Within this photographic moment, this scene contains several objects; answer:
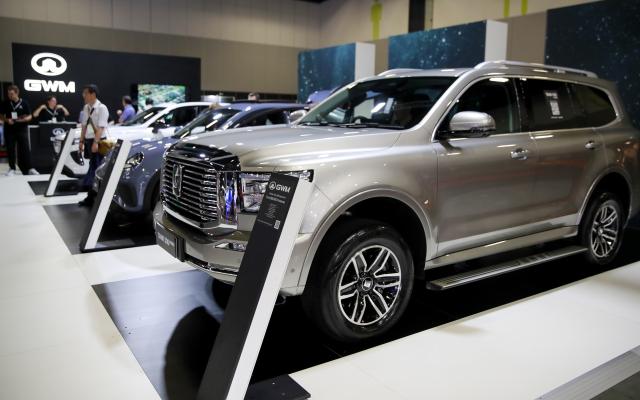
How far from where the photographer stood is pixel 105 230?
6016mm

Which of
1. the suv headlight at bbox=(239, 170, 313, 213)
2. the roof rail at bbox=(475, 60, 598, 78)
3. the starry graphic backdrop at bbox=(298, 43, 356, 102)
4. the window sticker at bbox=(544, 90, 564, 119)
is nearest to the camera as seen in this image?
the suv headlight at bbox=(239, 170, 313, 213)

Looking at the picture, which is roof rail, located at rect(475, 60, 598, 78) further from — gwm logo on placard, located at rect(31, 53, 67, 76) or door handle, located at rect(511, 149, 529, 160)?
gwm logo on placard, located at rect(31, 53, 67, 76)

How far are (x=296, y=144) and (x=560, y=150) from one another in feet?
7.41

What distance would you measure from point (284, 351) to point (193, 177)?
3.82ft

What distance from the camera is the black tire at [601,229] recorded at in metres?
4.59

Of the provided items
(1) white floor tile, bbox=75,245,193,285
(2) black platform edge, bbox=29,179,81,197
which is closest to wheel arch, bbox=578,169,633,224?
(1) white floor tile, bbox=75,245,193,285

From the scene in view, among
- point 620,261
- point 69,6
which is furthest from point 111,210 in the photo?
point 69,6

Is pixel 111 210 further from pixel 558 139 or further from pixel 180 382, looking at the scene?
pixel 558 139

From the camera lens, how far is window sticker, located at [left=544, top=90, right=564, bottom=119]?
14.0ft

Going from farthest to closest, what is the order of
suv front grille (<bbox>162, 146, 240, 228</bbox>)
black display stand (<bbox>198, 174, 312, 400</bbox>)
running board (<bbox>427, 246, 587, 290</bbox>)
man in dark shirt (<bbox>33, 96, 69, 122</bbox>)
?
man in dark shirt (<bbox>33, 96, 69, 122</bbox>)
running board (<bbox>427, 246, 587, 290</bbox>)
suv front grille (<bbox>162, 146, 240, 228</bbox>)
black display stand (<bbox>198, 174, 312, 400</bbox>)

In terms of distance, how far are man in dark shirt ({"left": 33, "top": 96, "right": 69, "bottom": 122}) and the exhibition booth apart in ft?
28.4

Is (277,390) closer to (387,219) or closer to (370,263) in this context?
(370,263)

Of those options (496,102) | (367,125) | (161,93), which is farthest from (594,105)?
(161,93)

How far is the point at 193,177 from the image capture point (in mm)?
3266
